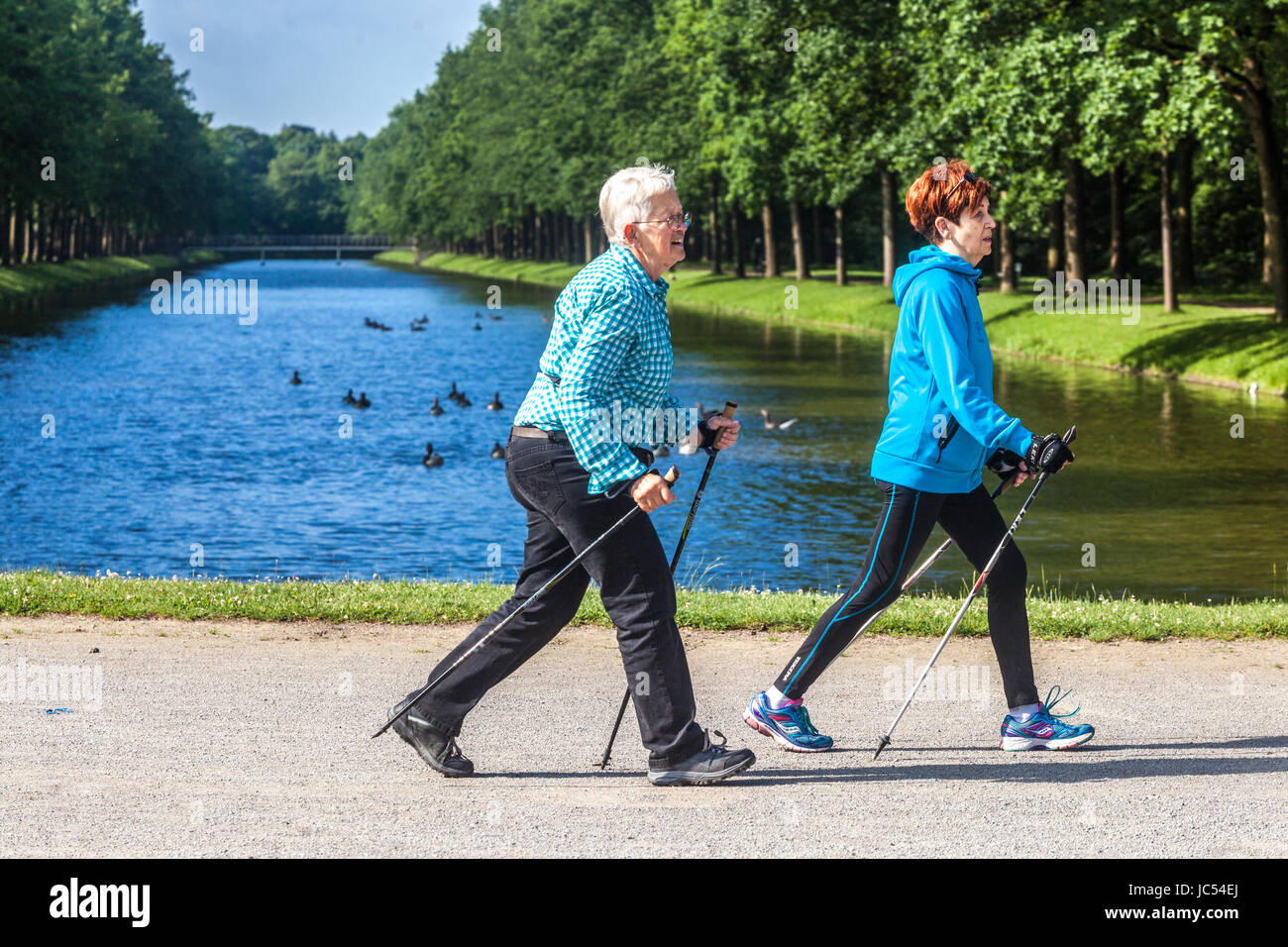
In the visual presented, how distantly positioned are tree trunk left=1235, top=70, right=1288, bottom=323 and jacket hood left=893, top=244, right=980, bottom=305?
26763 millimetres

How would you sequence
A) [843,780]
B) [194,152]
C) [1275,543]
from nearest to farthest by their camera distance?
[843,780]
[1275,543]
[194,152]

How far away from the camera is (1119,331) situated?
35.5 m

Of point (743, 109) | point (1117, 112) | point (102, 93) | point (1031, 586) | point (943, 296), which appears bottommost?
point (1031, 586)

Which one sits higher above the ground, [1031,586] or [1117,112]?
[1117,112]

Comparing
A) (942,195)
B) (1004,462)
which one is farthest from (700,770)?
(942,195)

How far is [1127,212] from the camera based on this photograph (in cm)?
5794

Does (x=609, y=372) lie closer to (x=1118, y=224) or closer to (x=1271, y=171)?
(x=1271, y=171)

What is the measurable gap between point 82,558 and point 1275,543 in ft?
41.3

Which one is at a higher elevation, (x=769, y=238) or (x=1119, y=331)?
(x=769, y=238)

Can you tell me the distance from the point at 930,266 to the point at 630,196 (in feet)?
4.37

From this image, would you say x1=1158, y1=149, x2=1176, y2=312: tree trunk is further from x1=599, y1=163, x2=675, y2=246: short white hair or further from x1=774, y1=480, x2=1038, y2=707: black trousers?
x1=599, y1=163, x2=675, y2=246: short white hair

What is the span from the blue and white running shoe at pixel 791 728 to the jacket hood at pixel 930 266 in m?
1.76
